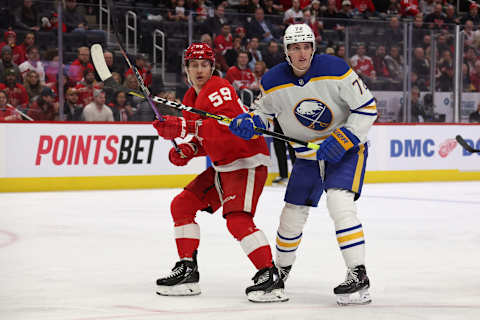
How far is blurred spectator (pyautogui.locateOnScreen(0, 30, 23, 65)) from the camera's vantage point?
9.18m

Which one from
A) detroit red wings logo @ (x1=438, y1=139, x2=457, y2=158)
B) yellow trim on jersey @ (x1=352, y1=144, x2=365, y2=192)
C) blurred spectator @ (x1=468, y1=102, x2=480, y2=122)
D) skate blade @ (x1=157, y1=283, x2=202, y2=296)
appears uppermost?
yellow trim on jersey @ (x1=352, y1=144, x2=365, y2=192)

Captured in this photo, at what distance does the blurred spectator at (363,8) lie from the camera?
14.2 metres

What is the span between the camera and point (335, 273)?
4.17 meters

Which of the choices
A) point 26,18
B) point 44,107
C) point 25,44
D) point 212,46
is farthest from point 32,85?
point 212,46

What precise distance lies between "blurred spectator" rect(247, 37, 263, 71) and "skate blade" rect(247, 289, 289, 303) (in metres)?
7.36

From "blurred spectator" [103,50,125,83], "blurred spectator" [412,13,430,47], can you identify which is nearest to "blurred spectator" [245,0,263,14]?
"blurred spectator" [412,13,430,47]

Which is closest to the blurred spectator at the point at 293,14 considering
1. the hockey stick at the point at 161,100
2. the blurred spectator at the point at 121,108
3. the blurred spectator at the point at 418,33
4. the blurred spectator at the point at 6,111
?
the blurred spectator at the point at 418,33

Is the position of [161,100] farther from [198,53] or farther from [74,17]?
[74,17]

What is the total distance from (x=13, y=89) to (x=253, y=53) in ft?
10.3

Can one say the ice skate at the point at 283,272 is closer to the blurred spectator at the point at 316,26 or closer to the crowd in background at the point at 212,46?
the crowd in background at the point at 212,46

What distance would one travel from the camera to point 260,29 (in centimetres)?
1075

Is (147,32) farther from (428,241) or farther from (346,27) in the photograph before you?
(428,241)

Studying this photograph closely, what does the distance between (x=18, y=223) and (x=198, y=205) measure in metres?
3.02

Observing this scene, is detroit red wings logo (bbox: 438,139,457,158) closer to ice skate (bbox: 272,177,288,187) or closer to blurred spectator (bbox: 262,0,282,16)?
ice skate (bbox: 272,177,288,187)
